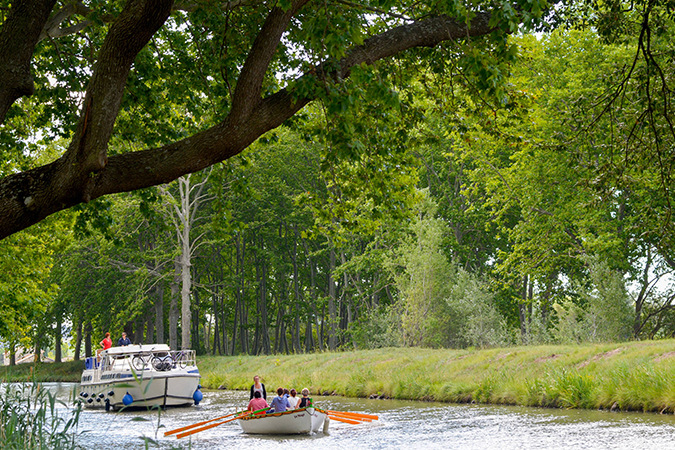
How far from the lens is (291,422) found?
691 inches

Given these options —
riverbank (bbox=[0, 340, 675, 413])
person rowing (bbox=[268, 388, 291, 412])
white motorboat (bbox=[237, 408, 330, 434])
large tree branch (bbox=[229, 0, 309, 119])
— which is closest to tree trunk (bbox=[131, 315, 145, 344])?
riverbank (bbox=[0, 340, 675, 413])

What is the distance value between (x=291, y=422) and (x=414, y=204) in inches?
319

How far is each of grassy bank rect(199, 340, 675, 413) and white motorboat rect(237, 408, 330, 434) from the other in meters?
6.99

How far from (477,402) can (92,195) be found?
59.2 ft

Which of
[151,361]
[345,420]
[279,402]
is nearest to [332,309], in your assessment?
[151,361]

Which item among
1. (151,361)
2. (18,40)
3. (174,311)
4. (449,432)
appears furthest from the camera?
(174,311)

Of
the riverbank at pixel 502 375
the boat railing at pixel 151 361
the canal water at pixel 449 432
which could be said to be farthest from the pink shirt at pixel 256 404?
the boat railing at pixel 151 361

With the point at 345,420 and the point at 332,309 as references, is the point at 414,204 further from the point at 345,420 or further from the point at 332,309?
the point at 332,309

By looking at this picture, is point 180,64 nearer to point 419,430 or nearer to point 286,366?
point 419,430

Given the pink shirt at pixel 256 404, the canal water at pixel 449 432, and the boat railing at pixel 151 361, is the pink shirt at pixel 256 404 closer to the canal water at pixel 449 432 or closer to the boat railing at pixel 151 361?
the canal water at pixel 449 432

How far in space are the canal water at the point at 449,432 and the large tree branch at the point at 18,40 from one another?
6685 millimetres

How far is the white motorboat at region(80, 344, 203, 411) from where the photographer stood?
25453mm

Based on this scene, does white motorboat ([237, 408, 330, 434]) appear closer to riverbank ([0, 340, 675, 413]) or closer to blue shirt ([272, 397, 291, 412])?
blue shirt ([272, 397, 291, 412])

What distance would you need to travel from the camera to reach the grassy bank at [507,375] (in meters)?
18.0
